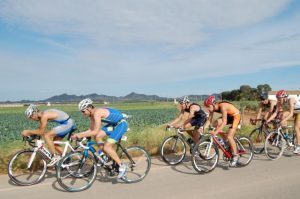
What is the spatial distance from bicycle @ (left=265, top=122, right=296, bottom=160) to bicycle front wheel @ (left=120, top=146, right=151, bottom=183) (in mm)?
3923

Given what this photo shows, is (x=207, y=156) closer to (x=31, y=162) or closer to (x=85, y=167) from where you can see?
(x=85, y=167)

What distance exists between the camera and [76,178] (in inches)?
296

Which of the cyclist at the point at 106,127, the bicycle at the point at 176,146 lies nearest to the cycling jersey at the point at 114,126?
the cyclist at the point at 106,127

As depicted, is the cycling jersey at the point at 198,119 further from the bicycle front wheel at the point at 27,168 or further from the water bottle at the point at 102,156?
the bicycle front wheel at the point at 27,168

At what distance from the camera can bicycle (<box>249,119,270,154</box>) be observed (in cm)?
1123

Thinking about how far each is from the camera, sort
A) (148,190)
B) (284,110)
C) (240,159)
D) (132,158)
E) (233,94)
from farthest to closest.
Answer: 1. (233,94)
2. (284,110)
3. (240,159)
4. (132,158)
5. (148,190)

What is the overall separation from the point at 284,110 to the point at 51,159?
24.3ft

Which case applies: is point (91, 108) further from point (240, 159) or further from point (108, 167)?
point (240, 159)

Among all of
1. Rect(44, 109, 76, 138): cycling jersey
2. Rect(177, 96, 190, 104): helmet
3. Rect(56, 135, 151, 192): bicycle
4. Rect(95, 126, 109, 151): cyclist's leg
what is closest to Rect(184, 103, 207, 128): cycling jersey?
Rect(177, 96, 190, 104): helmet

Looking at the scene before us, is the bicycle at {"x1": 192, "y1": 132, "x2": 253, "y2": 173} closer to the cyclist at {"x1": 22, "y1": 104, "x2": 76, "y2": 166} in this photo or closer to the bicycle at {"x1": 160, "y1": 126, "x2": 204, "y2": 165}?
the bicycle at {"x1": 160, "y1": 126, "x2": 204, "y2": 165}

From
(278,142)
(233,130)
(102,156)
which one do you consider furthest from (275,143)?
(102,156)

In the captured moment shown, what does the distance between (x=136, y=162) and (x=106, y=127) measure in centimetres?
126

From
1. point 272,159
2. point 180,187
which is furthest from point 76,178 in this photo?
point 272,159

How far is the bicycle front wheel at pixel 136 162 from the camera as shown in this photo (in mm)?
7852
